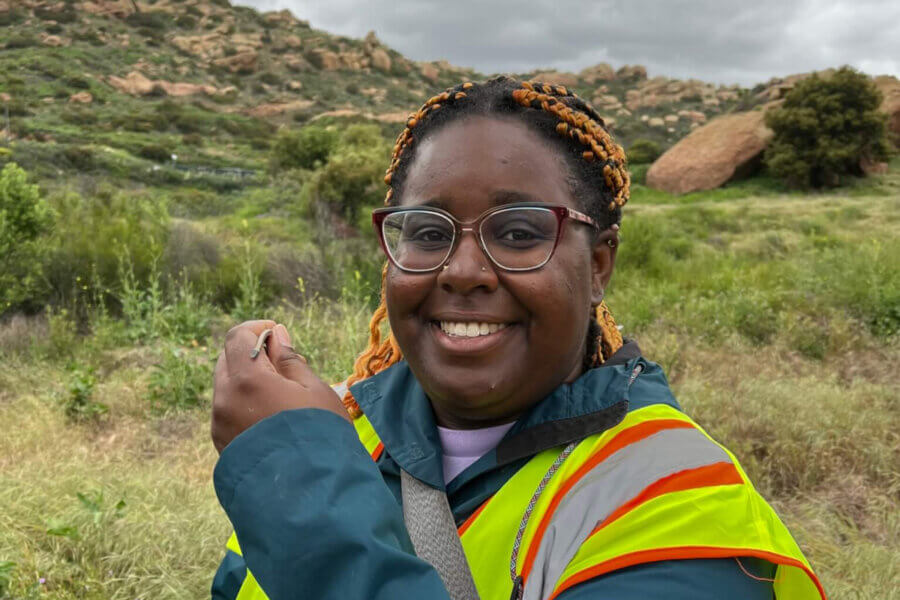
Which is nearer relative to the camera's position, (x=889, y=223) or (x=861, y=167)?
(x=889, y=223)

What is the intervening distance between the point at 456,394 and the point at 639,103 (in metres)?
63.9

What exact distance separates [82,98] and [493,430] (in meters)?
36.1

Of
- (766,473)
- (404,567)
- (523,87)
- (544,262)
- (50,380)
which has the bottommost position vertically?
(50,380)

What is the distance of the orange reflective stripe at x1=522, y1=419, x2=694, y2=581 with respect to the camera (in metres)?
1.10

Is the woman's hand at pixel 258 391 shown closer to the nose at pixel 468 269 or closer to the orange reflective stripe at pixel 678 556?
the nose at pixel 468 269

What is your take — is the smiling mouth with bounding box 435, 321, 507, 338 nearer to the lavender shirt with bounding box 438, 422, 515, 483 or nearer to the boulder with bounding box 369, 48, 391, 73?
the lavender shirt with bounding box 438, 422, 515, 483

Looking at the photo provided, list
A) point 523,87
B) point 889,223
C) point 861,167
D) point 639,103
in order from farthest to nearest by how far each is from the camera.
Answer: point 639,103
point 861,167
point 889,223
point 523,87

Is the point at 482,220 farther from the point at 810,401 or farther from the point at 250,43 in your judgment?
the point at 250,43

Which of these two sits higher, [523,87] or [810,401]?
[523,87]

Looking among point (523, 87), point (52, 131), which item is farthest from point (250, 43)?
point (523, 87)

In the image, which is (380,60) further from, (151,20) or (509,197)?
(509,197)

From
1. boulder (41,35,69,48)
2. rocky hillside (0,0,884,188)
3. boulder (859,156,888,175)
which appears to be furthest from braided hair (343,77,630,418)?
boulder (41,35,69,48)

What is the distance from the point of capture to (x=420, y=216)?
1351 mm

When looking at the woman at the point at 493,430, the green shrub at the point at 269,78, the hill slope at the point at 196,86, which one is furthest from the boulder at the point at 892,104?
the green shrub at the point at 269,78
